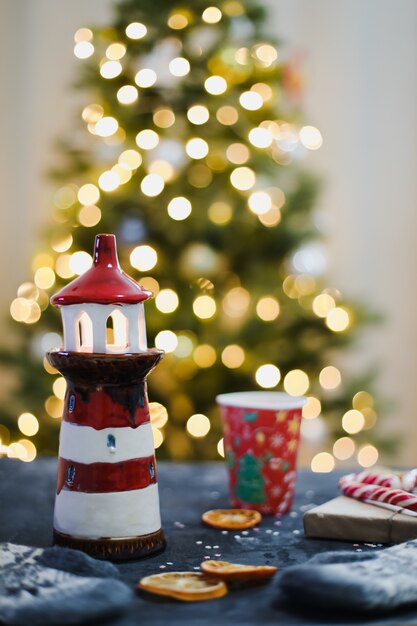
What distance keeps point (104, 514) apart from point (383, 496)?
276 millimetres

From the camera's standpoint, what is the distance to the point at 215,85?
6.99 feet

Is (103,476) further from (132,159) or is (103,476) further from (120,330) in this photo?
(132,159)

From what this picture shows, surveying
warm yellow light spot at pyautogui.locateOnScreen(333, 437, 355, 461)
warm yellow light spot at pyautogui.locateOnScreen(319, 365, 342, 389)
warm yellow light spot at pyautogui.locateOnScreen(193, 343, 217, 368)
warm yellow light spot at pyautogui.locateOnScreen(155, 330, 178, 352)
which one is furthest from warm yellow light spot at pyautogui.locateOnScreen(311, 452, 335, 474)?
warm yellow light spot at pyautogui.locateOnScreen(155, 330, 178, 352)

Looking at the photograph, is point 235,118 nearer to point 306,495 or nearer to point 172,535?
point 306,495

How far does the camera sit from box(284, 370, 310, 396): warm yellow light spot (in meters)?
2.17

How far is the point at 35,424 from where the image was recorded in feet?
7.26

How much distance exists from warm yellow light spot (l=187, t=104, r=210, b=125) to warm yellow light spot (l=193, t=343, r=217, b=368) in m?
0.62

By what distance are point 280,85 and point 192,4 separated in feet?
1.10

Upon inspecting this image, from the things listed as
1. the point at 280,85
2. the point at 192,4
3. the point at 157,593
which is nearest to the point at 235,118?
the point at 280,85

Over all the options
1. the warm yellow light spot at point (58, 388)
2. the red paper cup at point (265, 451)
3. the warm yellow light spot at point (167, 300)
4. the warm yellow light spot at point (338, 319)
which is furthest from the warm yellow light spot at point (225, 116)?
the red paper cup at point (265, 451)

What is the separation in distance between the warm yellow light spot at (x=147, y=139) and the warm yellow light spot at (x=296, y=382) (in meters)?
0.75

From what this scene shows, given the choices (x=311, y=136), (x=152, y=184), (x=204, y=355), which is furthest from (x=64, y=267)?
(x=311, y=136)

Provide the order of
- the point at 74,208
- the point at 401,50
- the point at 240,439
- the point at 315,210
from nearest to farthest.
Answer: the point at 240,439 → the point at 74,208 → the point at 315,210 → the point at 401,50

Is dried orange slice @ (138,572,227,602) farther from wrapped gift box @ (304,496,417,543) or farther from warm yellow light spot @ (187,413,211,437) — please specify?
warm yellow light spot @ (187,413,211,437)
